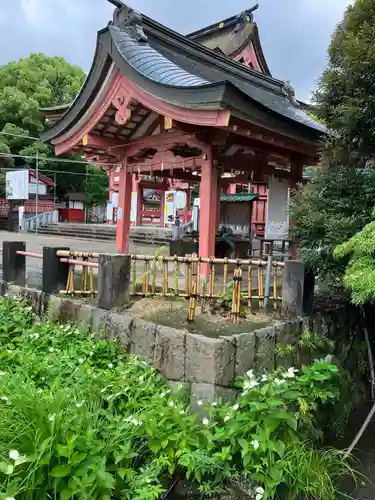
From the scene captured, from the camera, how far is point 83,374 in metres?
3.79

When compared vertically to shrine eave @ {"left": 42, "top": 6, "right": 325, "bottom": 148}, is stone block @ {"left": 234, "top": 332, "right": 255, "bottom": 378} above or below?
below

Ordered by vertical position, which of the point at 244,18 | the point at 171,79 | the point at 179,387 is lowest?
the point at 179,387

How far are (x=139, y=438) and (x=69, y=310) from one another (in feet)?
8.70

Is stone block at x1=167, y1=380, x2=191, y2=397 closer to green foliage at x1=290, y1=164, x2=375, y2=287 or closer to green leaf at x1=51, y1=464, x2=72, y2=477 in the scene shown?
green leaf at x1=51, y1=464, x2=72, y2=477

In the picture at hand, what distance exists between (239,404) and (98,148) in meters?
6.88

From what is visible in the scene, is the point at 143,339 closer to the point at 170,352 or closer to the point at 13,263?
the point at 170,352

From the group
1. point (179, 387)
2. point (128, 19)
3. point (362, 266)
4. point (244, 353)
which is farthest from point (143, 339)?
point (128, 19)

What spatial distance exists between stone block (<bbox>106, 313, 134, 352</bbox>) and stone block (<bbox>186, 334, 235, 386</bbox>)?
95 centimetres

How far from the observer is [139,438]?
3213 millimetres

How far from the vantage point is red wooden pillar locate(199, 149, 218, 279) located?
Answer: 22.5 feet

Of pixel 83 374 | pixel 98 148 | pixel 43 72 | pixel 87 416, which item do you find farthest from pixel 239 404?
pixel 43 72

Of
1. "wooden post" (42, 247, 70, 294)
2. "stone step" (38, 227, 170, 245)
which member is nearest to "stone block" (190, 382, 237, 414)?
"wooden post" (42, 247, 70, 294)

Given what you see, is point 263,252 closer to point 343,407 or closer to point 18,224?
point 343,407

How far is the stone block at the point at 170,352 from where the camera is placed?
4094mm
